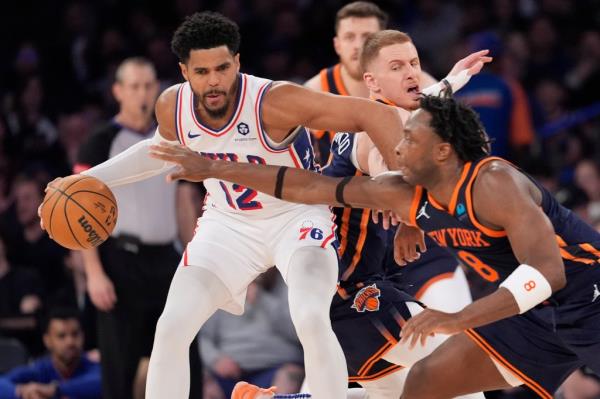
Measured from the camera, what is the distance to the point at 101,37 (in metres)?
12.5

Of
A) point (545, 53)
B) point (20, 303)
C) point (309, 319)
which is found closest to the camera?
point (309, 319)

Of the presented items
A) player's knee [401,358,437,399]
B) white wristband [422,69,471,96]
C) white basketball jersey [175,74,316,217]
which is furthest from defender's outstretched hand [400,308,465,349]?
white wristband [422,69,471,96]

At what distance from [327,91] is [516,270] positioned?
8.99 feet

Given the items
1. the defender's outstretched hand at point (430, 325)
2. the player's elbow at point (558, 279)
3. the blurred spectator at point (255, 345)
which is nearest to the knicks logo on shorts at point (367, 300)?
the defender's outstretched hand at point (430, 325)

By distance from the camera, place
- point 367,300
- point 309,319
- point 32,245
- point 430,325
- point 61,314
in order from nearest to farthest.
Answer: point 430,325 < point 309,319 < point 367,300 < point 61,314 < point 32,245

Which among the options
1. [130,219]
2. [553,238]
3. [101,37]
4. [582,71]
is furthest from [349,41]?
[101,37]

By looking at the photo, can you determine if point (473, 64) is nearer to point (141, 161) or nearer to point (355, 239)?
point (355, 239)

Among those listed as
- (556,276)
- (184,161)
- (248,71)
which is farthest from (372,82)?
(248,71)

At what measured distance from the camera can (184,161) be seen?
5.41 m

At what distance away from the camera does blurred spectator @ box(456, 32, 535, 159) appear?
9789mm

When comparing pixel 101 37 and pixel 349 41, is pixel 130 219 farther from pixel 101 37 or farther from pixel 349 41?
pixel 101 37

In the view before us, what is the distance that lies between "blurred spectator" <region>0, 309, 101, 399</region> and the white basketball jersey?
2.74 meters

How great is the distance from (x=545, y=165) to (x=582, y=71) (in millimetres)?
1950

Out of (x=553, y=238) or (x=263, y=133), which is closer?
(x=553, y=238)
